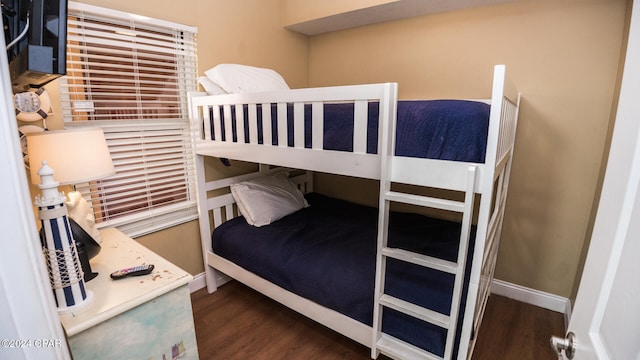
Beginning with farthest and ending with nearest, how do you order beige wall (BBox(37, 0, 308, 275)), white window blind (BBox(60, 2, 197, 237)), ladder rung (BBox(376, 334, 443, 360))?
beige wall (BBox(37, 0, 308, 275)), white window blind (BBox(60, 2, 197, 237)), ladder rung (BBox(376, 334, 443, 360))

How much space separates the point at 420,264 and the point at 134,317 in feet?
3.90

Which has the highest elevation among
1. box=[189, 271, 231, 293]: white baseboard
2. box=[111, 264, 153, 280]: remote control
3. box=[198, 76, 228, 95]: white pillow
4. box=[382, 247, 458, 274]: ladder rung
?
box=[198, 76, 228, 95]: white pillow

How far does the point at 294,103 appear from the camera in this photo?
4.95 ft

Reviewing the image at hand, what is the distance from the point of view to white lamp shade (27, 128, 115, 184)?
1.23 m

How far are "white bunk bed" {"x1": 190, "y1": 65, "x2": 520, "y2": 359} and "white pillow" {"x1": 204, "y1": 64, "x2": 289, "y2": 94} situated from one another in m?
0.20

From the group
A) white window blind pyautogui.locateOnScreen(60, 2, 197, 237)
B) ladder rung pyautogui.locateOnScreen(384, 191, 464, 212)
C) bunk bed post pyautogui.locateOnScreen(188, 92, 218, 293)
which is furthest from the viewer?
bunk bed post pyautogui.locateOnScreen(188, 92, 218, 293)

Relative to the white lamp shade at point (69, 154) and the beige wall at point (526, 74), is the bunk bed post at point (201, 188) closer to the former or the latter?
the beige wall at point (526, 74)

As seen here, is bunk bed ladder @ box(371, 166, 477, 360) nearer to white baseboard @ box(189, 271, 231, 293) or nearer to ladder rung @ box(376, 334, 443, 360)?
ladder rung @ box(376, 334, 443, 360)

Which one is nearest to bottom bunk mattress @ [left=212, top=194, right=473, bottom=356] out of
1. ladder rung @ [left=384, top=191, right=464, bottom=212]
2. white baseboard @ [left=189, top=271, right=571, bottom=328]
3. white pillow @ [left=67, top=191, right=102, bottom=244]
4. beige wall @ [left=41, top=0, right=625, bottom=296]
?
white baseboard @ [left=189, top=271, right=571, bottom=328]

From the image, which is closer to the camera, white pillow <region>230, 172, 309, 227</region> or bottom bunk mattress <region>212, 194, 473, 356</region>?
bottom bunk mattress <region>212, 194, 473, 356</region>

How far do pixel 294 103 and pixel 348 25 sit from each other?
1.65 m

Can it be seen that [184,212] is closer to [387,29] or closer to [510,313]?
[387,29]

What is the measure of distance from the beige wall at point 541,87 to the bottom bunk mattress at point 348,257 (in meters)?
0.65

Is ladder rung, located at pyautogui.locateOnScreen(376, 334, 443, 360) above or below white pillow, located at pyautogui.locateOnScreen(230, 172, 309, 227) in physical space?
below
